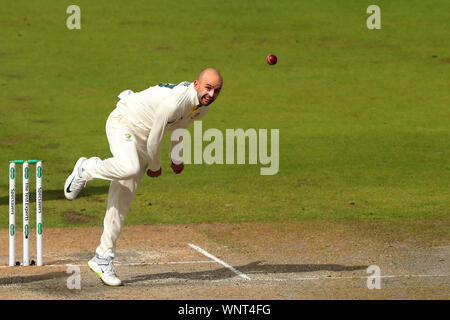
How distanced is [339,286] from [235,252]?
273 centimetres

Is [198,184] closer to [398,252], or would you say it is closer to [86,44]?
[398,252]

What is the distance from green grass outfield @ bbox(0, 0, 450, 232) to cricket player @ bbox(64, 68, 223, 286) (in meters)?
4.84

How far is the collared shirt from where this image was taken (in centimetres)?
1004

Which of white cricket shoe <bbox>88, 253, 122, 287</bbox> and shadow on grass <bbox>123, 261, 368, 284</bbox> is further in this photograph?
shadow on grass <bbox>123, 261, 368, 284</bbox>

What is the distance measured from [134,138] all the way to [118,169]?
0.50 metres

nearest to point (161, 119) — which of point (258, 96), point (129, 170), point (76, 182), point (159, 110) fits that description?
point (159, 110)

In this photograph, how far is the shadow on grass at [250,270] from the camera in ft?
36.6

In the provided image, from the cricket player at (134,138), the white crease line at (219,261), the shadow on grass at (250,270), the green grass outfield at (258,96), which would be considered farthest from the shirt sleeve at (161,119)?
the green grass outfield at (258,96)

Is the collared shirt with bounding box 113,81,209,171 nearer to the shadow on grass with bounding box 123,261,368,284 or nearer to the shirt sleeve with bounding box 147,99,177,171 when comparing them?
the shirt sleeve with bounding box 147,99,177,171

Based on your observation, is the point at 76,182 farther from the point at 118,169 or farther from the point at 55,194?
the point at 55,194

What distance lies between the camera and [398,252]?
41.2ft

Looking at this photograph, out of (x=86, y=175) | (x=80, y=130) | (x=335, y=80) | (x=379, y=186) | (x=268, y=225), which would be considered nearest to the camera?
(x=86, y=175)

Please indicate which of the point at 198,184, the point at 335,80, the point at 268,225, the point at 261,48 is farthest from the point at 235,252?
the point at 261,48

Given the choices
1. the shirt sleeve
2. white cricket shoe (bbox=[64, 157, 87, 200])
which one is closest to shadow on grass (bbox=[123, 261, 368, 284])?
white cricket shoe (bbox=[64, 157, 87, 200])
